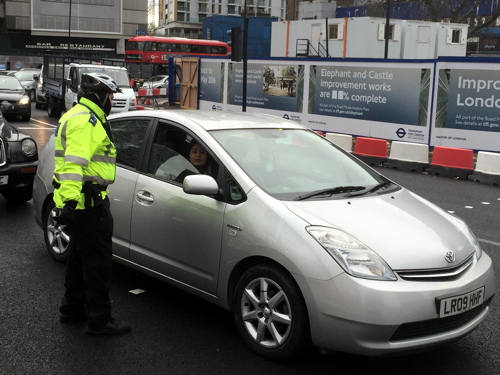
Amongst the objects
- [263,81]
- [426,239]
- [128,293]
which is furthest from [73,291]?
[263,81]

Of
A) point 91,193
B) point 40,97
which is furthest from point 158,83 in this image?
point 91,193

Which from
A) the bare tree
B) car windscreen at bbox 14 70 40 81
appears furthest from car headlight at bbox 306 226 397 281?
the bare tree

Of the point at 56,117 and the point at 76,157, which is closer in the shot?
the point at 76,157

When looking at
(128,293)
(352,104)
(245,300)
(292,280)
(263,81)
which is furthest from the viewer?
(263,81)

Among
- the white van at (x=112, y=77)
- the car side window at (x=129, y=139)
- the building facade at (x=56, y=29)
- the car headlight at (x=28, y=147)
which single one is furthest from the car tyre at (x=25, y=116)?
the building facade at (x=56, y=29)

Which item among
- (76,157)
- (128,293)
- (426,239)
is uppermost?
(76,157)

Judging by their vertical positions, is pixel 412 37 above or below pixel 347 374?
above

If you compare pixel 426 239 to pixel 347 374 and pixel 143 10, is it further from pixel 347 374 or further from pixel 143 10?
pixel 143 10

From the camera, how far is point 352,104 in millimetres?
17234

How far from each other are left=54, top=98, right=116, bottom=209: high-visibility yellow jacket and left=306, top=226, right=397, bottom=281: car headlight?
1.40m

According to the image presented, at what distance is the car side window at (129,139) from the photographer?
5.11m

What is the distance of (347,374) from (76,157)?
208 cm

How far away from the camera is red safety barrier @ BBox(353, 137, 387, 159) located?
14.5 metres

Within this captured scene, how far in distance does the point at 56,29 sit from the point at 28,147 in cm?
6697
